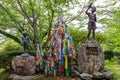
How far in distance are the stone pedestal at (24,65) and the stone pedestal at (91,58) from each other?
216cm

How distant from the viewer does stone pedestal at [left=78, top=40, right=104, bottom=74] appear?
816 centimetres

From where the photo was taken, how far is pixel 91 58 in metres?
8.19

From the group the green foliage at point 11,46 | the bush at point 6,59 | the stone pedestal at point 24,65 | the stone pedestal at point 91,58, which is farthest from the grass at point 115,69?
the green foliage at point 11,46

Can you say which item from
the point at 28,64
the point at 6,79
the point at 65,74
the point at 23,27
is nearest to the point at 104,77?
the point at 65,74

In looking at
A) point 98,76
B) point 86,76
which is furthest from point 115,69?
point 86,76

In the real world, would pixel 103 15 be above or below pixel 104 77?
above

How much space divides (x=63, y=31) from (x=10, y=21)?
4.26m

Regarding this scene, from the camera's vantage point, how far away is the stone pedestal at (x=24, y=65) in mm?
7738

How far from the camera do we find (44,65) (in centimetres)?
859

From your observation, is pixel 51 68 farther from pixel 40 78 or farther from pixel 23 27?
pixel 23 27

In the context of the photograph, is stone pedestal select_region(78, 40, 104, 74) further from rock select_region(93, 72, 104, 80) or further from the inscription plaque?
rock select_region(93, 72, 104, 80)

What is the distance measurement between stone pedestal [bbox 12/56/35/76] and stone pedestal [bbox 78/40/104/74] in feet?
7.09

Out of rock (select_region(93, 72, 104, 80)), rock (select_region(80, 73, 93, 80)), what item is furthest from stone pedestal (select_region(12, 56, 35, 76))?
rock (select_region(93, 72, 104, 80))

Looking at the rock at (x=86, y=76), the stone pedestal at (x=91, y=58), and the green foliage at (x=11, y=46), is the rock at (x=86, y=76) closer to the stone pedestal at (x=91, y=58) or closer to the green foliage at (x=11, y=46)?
the stone pedestal at (x=91, y=58)
